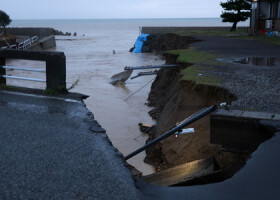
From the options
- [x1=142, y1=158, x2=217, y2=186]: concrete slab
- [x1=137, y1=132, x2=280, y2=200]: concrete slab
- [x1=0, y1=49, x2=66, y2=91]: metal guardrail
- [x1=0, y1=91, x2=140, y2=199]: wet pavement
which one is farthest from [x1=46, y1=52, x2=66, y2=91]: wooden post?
[x1=137, y1=132, x2=280, y2=200]: concrete slab

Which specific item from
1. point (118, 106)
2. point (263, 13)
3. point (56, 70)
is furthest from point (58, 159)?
point (263, 13)

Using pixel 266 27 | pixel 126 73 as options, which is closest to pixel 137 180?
pixel 126 73

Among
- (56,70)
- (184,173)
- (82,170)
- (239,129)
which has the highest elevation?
(56,70)

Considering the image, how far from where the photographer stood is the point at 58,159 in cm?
510

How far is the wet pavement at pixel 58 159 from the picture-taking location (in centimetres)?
425

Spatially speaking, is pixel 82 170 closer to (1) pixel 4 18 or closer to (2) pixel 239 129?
(2) pixel 239 129

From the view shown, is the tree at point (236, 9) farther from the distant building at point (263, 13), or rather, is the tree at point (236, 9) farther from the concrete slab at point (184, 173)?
the concrete slab at point (184, 173)

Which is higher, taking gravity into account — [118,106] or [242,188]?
[242,188]

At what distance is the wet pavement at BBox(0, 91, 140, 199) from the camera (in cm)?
425

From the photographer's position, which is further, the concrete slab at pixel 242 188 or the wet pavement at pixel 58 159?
the concrete slab at pixel 242 188

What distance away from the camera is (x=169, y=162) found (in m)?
8.28

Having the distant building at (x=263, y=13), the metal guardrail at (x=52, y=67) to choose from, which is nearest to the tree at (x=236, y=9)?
the distant building at (x=263, y=13)

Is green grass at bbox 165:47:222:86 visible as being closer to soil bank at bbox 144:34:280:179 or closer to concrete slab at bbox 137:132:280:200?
soil bank at bbox 144:34:280:179

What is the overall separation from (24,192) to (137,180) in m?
1.30
